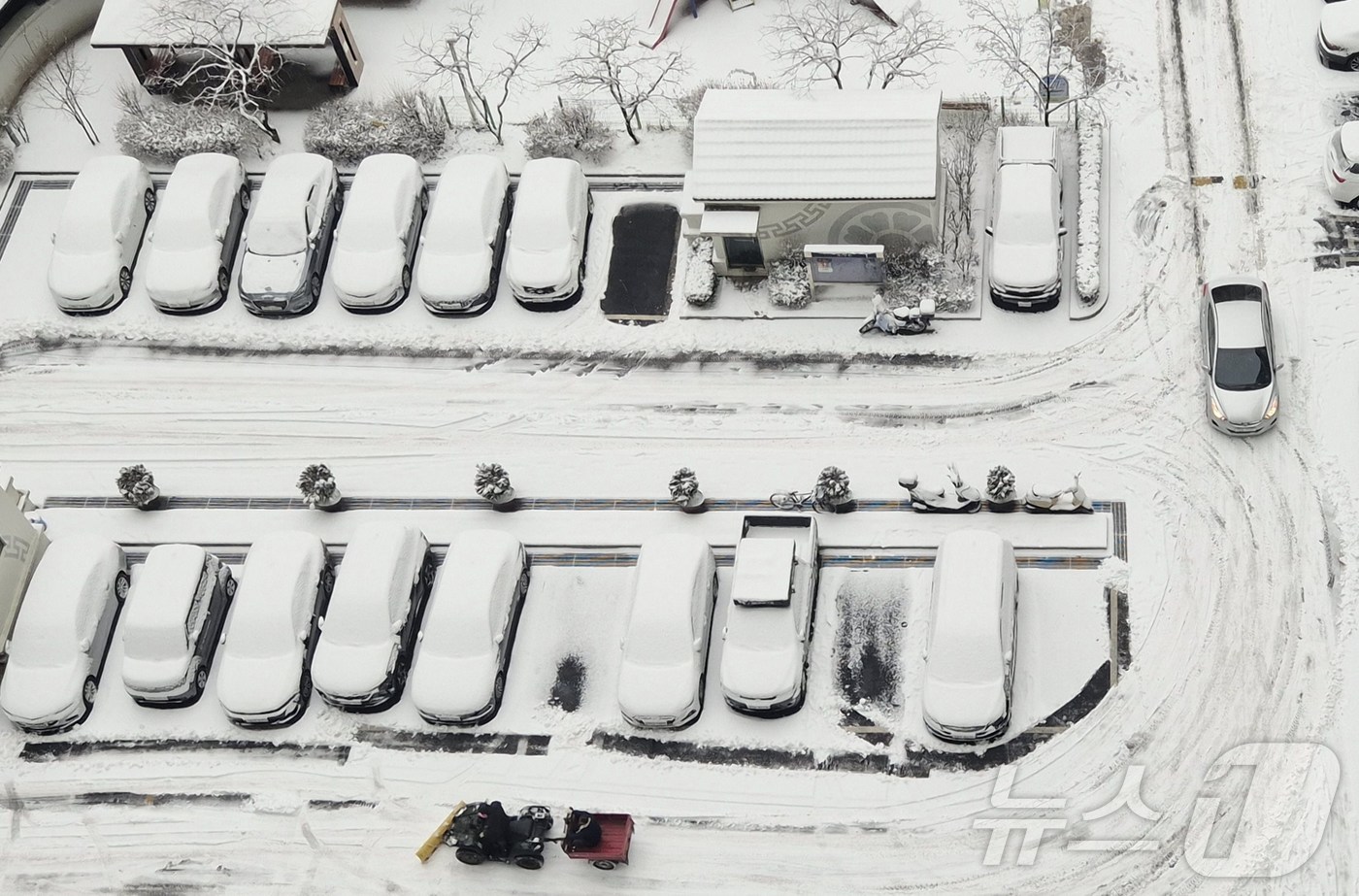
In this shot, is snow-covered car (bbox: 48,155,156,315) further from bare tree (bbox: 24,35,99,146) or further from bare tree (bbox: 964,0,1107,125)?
bare tree (bbox: 964,0,1107,125)

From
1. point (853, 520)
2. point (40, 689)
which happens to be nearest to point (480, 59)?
point (853, 520)

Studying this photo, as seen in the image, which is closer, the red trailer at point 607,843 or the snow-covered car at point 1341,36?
the red trailer at point 607,843

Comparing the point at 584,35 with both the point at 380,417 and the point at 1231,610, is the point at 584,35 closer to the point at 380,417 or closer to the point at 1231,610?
the point at 380,417

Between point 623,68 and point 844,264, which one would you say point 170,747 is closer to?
point 844,264

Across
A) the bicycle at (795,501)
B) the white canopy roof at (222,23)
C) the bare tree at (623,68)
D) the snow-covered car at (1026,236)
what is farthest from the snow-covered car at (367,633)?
the white canopy roof at (222,23)

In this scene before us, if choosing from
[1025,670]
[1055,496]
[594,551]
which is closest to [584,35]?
[594,551]

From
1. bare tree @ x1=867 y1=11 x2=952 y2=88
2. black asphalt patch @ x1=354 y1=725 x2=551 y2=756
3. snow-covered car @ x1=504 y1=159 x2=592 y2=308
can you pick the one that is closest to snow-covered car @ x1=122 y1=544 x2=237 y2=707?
black asphalt patch @ x1=354 y1=725 x2=551 y2=756

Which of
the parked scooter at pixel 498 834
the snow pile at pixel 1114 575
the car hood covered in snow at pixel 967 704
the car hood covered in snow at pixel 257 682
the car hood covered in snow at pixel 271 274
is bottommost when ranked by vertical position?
the parked scooter at pixel 498 834

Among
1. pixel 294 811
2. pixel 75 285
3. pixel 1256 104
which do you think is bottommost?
pixel 294 811

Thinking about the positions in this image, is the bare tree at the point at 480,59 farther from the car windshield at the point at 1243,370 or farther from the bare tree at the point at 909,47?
the car windshield at the point at 1243,370
